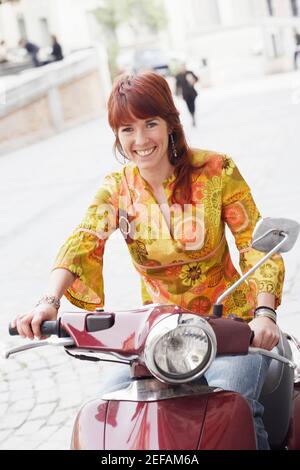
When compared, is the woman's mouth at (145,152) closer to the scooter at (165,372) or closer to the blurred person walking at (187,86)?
the scooter at (165,372)

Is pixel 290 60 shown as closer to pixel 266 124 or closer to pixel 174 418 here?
pixel 266 124

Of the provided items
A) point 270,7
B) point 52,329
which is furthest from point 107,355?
point 270,7

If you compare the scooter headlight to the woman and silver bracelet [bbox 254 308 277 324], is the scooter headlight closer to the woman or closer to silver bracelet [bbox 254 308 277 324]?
silver bracelet [bbox 254 308 277 324]

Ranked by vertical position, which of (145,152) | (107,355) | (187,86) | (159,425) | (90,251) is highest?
(145,152)

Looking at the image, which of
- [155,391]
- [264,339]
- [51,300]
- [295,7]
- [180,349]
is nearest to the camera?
[180,349]

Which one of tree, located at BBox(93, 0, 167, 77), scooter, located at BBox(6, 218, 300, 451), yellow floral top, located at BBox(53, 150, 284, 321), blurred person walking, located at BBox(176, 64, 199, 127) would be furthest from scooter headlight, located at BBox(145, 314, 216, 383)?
tree, located at BBox(93, 0, 167, 77)

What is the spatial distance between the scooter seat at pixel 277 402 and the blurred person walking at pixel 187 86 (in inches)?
688

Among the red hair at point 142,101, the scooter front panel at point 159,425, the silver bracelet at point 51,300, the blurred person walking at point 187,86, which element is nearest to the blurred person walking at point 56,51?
the blurred person walking at point 187,86

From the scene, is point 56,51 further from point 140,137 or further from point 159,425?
point 159,425

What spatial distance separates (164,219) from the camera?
2.70 metres

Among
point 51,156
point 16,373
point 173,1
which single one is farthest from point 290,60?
point 16,373

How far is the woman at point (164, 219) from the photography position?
8.47ft

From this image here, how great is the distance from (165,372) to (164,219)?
2.59 feet

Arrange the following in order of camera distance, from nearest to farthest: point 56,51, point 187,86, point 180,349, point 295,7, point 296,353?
point 180,349 → point 296,353 → point 187,86 → point 56,51 → point 295,7
